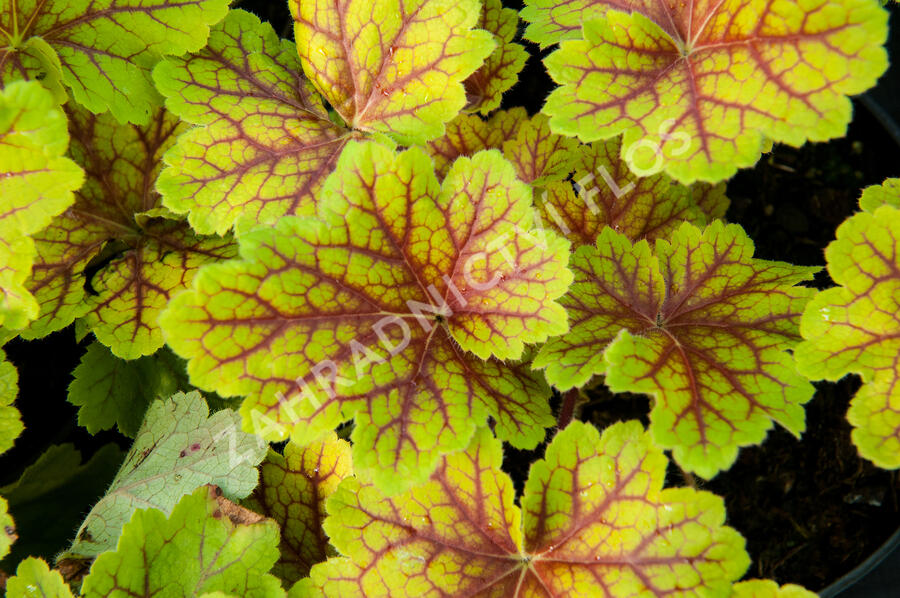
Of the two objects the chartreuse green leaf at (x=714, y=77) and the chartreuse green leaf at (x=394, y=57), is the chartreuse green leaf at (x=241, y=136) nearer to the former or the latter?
the chartreuse green leaf at (x=394, y=57)

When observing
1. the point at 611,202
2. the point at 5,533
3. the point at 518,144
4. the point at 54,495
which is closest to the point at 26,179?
the point at 5,533

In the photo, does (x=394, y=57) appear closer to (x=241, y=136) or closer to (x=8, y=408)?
(x=241, y=136)

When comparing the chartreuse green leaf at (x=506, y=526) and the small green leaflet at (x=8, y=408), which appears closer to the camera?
the chartreuse green leaf at (x=506, y=526)

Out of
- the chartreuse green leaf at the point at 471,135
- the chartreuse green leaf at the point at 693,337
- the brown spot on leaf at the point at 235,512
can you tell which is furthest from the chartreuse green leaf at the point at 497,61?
the brown spot on leaf at the point at 235,512

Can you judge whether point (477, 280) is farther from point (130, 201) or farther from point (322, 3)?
point (130, 201)

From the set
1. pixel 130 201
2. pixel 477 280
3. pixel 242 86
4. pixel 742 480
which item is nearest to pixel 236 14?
pixel 242 86

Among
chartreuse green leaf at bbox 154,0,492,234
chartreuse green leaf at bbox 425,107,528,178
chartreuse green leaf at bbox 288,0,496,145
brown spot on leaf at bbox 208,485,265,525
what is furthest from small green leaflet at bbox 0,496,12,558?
chartreuse green leaf at bbox 425,107,528,178
